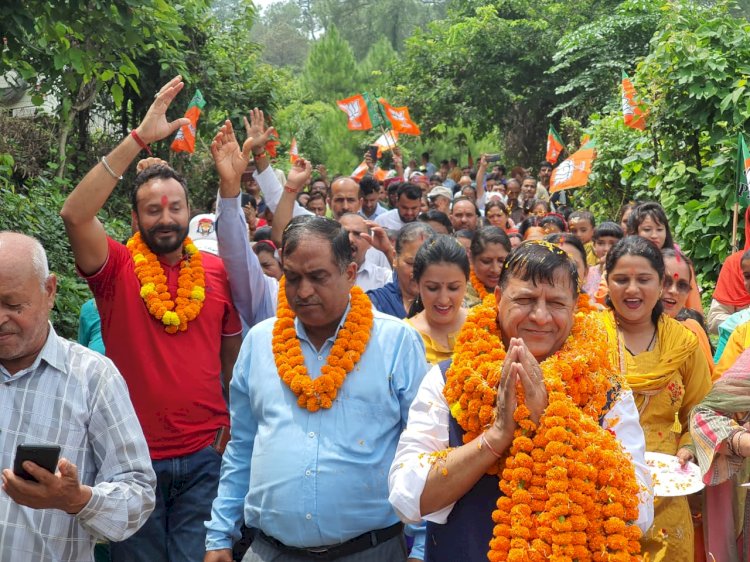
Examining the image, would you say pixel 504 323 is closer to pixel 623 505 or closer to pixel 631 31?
pixel 623 505

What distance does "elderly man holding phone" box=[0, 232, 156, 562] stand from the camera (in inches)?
115

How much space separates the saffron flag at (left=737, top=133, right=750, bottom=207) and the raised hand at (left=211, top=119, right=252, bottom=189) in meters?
5.81

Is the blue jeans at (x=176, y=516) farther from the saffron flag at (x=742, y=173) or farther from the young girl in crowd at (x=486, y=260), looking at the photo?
the saffron flag at (x=742, y=173)

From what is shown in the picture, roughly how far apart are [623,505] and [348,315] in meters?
1.31

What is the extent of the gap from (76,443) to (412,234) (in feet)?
9.86

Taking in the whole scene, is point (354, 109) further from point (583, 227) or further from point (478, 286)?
point (478, 286)

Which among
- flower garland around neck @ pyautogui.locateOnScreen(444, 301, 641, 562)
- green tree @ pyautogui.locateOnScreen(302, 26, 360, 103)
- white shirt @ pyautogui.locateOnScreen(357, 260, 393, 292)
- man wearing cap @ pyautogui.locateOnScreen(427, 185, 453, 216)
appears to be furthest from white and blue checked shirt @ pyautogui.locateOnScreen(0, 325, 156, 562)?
green tree @ pyautogui.locateOnScreen(302, 26, 360, 103)

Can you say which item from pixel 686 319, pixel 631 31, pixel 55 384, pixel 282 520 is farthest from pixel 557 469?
pixel 631 31

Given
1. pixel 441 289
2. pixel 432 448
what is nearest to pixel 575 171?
pixel 441 289

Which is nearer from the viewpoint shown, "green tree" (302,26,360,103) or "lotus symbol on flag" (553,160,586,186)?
"lotus symbol on flag" (553,160,586,186)

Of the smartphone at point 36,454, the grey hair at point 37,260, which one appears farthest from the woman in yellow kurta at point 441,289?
the smartphone at point 36,454

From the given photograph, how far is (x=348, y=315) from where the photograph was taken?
3.55 m

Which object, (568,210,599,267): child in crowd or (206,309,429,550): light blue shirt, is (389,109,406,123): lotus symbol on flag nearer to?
(568,210,599,267): child in crowd

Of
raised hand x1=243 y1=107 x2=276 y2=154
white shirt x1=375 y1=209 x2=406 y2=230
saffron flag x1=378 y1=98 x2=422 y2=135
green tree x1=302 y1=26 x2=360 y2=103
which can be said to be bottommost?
white shirt x1=375 y1=209 x2=406 y2=230
